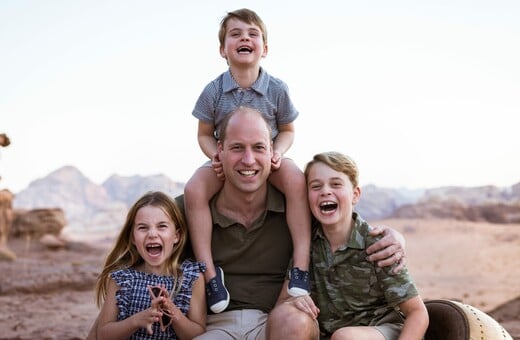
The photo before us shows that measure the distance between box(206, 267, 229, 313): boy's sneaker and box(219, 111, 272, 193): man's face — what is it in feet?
1.72

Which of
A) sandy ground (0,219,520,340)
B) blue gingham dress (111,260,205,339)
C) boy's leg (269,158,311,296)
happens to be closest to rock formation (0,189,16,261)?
sandy ground (0,219,520,340)

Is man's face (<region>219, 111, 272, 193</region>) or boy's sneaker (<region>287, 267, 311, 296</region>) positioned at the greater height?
man's face (<region>219, 111, 272, 193</region>)

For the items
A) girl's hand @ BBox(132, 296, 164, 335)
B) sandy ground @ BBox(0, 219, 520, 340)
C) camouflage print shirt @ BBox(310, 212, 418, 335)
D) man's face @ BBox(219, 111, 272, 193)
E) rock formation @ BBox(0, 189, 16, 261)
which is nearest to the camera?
girl's hand @ BBox(132, 296, 164, 335)

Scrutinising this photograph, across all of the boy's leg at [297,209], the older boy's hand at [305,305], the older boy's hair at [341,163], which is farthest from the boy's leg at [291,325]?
the older boy's hair at [341,163]

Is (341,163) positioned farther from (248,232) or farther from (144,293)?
(144,293)

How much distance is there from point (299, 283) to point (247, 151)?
0.74 meters

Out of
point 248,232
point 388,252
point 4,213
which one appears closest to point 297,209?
point 248,232

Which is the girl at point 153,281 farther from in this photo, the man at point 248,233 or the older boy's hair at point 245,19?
the older boy's hair at point 245,19

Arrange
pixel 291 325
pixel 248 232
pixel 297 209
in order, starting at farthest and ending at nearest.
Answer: pixel 248 232, pixel 297 209, pixel 291 325

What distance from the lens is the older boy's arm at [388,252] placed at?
3029 millimetres

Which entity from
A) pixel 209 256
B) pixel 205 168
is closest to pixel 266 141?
pixel 205 168

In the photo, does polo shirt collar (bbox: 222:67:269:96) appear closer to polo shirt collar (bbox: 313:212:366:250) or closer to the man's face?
the man's face

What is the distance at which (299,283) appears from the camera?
125 inches

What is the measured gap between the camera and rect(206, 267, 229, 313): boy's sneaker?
331 centimetres
